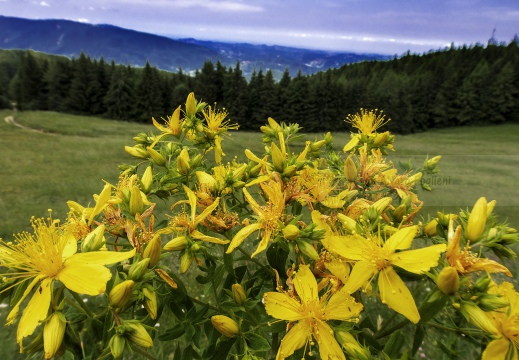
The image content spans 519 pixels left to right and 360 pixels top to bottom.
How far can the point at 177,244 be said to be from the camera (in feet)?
3.84

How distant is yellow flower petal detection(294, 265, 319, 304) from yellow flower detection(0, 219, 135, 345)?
525 mm

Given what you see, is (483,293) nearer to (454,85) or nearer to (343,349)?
(343,349)

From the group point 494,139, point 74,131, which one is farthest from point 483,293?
point 494,139

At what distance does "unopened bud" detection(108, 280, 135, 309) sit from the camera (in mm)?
943

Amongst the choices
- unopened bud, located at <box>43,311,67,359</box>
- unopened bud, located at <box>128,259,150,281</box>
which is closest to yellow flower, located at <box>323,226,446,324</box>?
unopened bud, located at <box>128,259,150,281</box>

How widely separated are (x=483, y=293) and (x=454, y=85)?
44.8 m

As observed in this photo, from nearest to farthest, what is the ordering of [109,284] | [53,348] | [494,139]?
[53,348] < [109,284] < [494,139]

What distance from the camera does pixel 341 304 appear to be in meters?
1.10

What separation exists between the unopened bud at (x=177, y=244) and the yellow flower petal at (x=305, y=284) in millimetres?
394

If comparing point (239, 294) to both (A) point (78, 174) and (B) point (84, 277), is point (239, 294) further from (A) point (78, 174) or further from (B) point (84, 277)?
(A) point (78, 174)

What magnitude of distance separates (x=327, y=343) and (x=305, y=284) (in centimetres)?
18

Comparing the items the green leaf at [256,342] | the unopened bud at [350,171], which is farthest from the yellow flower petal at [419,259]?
the unopened bud at [350,171]

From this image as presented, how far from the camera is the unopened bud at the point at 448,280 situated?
86 centimetres

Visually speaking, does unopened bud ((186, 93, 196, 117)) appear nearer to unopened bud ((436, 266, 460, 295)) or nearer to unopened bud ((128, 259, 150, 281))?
unopened bud ((128, 259, 150, 281))
